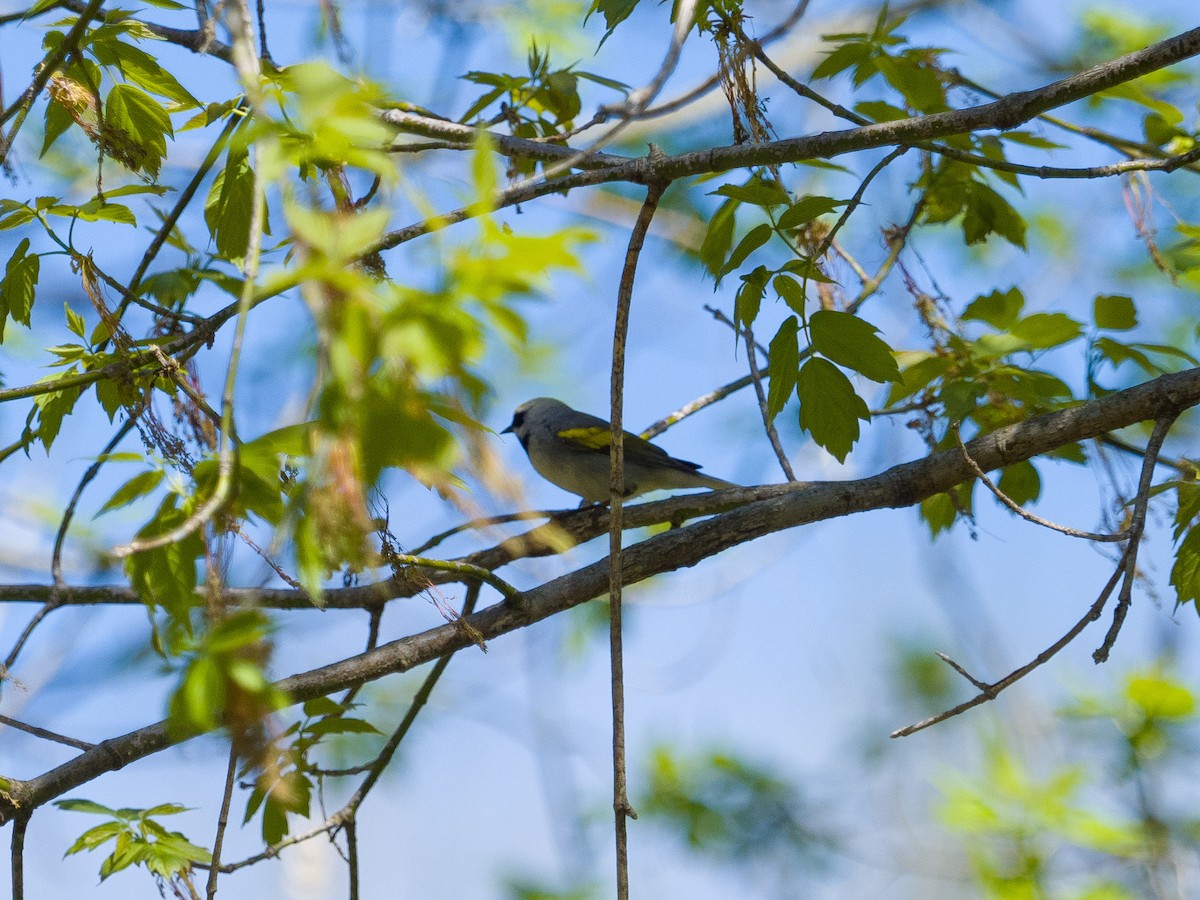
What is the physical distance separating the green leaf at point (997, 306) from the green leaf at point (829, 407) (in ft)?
3.90

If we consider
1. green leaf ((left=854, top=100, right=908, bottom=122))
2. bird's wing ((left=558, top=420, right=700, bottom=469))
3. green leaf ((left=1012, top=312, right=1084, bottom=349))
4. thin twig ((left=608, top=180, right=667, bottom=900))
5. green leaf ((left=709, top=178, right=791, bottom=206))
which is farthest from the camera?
bird's wing ((left=558, top=420, right=700, bottom=469))

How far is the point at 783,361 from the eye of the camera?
2883 mm

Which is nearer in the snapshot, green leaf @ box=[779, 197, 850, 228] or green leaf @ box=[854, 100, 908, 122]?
green leaf @ box=[779, 197, 850, 228]

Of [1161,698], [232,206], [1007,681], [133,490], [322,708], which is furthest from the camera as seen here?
[1161,698]

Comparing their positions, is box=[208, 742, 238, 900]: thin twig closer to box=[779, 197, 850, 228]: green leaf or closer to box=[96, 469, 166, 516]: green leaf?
box=[96, 469, 166, 516]: green leaf

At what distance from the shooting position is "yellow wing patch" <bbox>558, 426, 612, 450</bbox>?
6531mm

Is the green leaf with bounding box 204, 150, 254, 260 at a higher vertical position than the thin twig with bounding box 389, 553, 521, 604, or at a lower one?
higher

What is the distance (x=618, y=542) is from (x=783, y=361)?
80 cm

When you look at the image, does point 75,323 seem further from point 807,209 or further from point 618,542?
point 807,209

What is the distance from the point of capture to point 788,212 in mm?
2609

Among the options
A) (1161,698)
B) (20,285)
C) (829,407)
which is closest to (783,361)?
Result: (829,407)

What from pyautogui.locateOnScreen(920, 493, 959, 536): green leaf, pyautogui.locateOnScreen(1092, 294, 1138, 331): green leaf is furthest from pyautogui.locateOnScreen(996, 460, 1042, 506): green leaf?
pyautogui.locateOnScreen(1092, 294, 1138, 331): green leaf

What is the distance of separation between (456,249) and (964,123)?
1.80m

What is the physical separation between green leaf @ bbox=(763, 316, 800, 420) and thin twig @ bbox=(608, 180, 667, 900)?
50 centimetres
